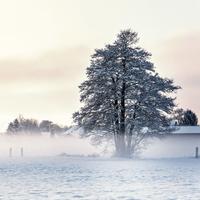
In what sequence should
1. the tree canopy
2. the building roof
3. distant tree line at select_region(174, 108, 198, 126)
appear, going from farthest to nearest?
distant tree line at select_region(174, 108, 198, 126), the building roof, the tree canopy

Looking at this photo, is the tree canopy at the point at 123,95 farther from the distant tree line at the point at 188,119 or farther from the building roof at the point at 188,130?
the distant tree line at the point at 188,119

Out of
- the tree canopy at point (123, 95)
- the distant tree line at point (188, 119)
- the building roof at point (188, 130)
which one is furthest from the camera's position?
the distant tree line at point (188, 119)

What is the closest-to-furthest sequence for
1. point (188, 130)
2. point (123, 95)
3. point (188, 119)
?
1. point (123, 95)
2. point (188, 130)
3. point (188, 119)

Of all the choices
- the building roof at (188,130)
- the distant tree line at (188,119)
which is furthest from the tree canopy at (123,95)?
the distant tree line at (188,119)

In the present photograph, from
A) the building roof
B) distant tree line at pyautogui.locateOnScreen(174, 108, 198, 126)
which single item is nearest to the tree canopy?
the building roof

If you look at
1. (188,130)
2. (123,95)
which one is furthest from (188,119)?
(123,95)

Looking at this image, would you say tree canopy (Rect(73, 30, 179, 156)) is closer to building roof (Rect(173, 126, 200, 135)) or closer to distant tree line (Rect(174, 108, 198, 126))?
building roof (Rect(173, 126, 200, 135))

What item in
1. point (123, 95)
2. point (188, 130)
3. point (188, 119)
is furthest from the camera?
point (188, 119)

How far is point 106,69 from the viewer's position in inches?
2217

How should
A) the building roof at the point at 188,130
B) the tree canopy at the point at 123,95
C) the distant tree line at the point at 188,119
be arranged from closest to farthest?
the tree canopy at the point at 123,95 < the building roof at the point at 188,130 < the distant tree line at the point at 188,119

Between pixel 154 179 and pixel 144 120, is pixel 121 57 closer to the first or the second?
pixel 144 120

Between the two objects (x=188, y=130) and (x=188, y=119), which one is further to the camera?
(x=188, y=119)

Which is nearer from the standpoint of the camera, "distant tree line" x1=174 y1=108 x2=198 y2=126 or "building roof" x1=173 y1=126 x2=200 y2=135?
"building roof" x1=173 y1=126 x2=200 y2=135

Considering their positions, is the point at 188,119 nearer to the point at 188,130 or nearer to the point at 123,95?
the point at 188,130
